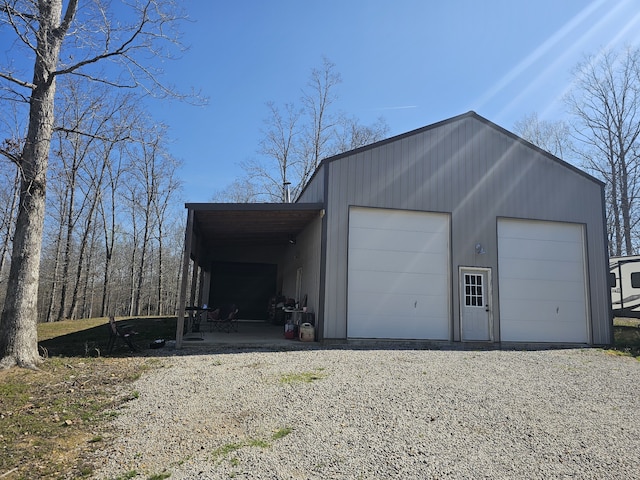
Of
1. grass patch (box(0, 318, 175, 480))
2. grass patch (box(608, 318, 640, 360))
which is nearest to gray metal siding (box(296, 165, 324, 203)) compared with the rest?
grass patch (box(0, 318, 175, 480))

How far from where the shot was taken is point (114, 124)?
25.9 ft

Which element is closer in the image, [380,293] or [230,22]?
[230,22]

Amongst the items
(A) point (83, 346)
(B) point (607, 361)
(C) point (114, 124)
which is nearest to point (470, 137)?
(B) point (607, 361)

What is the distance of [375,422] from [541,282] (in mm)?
7854

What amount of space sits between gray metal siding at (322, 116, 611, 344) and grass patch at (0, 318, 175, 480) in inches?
174

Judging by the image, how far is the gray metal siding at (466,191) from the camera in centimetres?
934

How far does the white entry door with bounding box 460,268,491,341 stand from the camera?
9570mm

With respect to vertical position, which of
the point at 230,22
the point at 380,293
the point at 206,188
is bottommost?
the point at 380,293

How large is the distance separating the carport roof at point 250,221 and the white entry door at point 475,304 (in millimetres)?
3862

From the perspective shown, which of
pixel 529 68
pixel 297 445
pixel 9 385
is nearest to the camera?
pixel 297 445

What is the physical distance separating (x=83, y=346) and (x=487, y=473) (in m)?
8.10

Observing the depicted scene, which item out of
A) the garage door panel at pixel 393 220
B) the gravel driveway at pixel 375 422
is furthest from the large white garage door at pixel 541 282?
the gravel driveway at pixel 375 422

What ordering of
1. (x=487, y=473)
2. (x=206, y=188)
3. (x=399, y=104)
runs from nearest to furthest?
(x=487, y=473)
(x=399, y=104)
(x=206, y=188)

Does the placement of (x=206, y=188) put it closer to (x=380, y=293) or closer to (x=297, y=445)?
(x=380, y=293)
